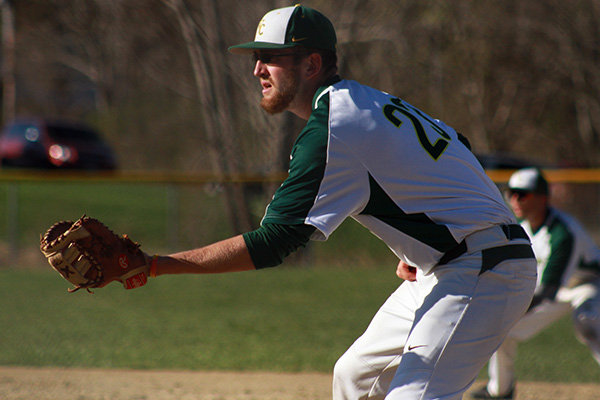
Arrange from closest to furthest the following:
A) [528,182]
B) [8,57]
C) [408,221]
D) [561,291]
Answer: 1. [408,221]
2. [528,182]
3. [561,291]
4. [8,57]

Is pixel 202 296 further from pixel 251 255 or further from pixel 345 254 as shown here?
pixel 251 255

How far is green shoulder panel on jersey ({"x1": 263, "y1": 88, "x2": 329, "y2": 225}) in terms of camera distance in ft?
8.61

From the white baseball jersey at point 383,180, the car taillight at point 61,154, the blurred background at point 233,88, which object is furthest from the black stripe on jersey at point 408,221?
the car taillight at point 61,154

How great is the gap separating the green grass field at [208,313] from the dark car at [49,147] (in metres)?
4.01

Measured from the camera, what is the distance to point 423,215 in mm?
2734

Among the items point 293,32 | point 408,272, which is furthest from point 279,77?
point 408,272

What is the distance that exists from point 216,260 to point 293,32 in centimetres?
94

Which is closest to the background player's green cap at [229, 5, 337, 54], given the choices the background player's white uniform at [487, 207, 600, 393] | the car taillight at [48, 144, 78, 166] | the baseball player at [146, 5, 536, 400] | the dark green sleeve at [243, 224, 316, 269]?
the baseball player at [146, 5, 536, 400]

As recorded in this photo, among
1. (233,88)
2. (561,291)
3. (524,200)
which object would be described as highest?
(524,200)

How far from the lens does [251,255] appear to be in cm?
264

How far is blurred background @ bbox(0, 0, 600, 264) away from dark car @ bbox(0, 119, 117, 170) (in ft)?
0.27

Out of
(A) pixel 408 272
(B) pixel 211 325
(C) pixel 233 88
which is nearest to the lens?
(A) pixel 408 272

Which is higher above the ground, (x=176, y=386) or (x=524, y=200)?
(x=524, y=200)

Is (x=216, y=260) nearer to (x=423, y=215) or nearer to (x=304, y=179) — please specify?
(x=304, y=179)
